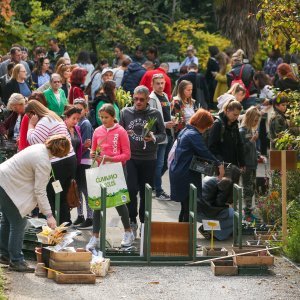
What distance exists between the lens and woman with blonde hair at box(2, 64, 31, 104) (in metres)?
19.9

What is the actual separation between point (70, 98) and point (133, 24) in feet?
37.3

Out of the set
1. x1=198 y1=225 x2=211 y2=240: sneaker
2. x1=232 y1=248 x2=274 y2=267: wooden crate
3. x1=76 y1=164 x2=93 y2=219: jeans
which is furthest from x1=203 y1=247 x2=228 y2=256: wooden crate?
x1=76 y1=164 x2=93 y2=219: jeans

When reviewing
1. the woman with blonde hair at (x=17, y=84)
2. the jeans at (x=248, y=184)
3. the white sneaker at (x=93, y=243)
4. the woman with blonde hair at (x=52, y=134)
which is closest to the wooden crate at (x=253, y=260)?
the white sneaker at (x=93, y=243)

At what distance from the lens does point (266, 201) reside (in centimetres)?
1678

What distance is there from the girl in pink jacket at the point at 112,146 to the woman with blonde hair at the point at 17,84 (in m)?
4.98

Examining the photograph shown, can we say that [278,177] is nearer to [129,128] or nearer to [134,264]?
[129,128]

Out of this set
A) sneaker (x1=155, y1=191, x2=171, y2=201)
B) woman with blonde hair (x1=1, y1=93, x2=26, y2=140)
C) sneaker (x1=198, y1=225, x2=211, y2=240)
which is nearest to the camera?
sneaker (x1=198, y1=225, x2=211, y2=240)

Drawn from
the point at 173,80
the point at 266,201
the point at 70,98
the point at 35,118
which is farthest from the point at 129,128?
the point at 173,80

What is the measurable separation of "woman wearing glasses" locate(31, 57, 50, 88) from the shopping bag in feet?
25.7

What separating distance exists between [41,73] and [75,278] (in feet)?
33.0

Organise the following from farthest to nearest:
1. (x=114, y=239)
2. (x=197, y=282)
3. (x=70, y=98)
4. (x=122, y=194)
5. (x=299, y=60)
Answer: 1. (x=299, y=60)
2. (x=70, y=98)
3. (x=114, y=239)
4. (x=122, y=194)
5. (x=197, y=282)

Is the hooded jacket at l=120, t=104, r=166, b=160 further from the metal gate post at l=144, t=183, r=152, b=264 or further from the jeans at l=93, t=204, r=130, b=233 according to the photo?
the metal gate post at l=144, t=183, r=152, b=264

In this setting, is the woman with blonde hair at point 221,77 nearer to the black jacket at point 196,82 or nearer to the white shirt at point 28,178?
the black jacket at point 196,82

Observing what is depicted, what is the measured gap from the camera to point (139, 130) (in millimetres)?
15797
